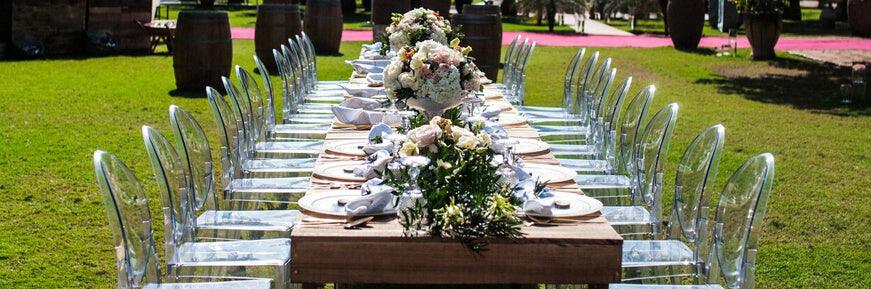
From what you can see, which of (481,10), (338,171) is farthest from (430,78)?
(481,10)

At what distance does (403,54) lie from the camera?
20.4ft

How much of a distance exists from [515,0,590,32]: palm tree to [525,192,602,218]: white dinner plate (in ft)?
85.2

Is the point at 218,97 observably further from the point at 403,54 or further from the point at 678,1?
the point at 678,1

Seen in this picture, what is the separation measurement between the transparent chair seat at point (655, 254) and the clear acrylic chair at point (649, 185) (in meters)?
0.38

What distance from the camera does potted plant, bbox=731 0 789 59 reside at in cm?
2111

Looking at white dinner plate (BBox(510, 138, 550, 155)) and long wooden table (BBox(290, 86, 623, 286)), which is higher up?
white dinner plate (BBox(510, 138, 550, 155))

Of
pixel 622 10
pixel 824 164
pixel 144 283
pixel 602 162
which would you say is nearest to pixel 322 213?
pixel 144 283

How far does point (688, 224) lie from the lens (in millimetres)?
5465

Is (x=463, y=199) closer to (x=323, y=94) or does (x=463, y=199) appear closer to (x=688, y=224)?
(x=688, y=224)

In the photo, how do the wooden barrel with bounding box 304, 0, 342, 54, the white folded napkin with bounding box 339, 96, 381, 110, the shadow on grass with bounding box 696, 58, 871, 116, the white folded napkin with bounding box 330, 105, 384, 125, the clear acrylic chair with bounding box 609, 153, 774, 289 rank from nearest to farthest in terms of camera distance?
the clear acrylic chair with bounding box 609, 153, 774, 289 → the white folded napkin with bounding box 330, 105, 384, 125 → the white folded napkin with bounding box 339, 96, 381, 110 → the shadow on grass with bounding box 696, 58, 871, 116 → the wooden barrel with bounding box 304, 0, 342, 54

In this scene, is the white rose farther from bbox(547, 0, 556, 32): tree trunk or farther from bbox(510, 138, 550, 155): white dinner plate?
bbox(547, 0, 556, 32): tree trunk

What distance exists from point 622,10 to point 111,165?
3218 cm

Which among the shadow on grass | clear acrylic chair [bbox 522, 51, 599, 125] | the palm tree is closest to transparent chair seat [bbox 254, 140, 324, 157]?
clear acrylic chair [bbox 522, 51, 599, 125]

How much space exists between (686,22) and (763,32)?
2.41 m
